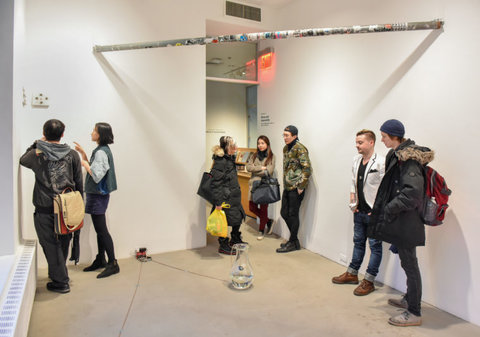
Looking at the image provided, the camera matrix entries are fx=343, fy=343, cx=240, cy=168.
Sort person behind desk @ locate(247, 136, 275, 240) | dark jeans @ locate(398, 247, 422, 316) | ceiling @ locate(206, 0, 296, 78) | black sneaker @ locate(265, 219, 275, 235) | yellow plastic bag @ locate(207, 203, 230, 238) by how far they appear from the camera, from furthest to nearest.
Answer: ceiling @ locate(206, 0, 296, 78), black sneaker @ locate(265, 219, 275, 235), person behind desk @ locate(247, 136, 275, 240), yellow plastic bag @ locate(207, 203, 230, 238), dark jeans @ locate(398, 247, 422, 316)

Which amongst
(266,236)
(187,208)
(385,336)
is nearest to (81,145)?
(187,208)

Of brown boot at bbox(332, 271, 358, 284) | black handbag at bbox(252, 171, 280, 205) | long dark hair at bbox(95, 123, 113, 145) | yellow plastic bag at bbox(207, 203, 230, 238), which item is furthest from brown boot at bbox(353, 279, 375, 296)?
long dark hair at bbox(95, 123, 113, 145)

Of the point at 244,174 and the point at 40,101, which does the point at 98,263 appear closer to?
the point at 40,101

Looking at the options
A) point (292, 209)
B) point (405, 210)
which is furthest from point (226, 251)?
point (405, 210)

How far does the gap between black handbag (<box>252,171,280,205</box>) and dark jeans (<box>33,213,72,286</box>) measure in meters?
2.55

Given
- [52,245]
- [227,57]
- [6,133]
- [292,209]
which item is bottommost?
[52,245]

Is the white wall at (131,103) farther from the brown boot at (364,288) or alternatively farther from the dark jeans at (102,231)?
the brown boot at (364,288)

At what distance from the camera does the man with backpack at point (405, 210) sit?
2627mm

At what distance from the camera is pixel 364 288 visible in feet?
11.0

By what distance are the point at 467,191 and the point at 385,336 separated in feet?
4.42

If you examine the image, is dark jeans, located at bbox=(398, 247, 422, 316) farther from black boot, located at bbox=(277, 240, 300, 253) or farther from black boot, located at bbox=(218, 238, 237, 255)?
black boot, located at bbox=(218, 238, 237, 255)

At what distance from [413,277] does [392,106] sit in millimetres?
1673

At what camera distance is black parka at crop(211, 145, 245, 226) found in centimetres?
429

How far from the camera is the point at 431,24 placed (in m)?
2.96
